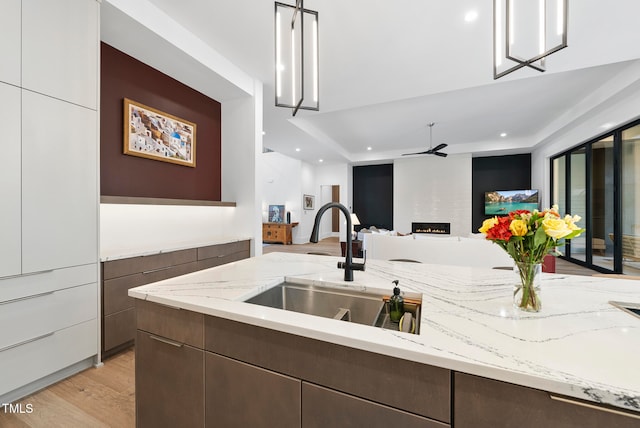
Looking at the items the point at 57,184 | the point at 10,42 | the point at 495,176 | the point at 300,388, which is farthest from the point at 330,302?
the point at 495,176

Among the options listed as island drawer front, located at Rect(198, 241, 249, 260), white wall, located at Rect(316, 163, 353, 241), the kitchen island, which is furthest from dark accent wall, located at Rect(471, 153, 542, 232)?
the kitchen island

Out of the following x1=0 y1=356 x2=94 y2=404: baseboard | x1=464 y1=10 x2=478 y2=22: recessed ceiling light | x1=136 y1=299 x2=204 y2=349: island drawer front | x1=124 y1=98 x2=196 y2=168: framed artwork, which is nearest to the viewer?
x1=136 y1=299 x2=204 y2=349: island drawer front

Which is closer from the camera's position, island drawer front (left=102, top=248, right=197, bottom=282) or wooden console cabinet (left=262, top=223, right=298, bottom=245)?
island drawer front (left=102, top=248, right=197, bottom=282)

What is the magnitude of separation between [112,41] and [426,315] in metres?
3.47

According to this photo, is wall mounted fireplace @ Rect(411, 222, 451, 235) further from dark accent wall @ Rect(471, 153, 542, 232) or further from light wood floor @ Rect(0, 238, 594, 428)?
light wood floor @ Rect(0, 238, 594, 428)

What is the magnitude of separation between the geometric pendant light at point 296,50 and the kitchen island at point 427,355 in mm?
1222

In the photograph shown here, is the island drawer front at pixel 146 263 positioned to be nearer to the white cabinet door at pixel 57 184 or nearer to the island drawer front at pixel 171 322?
the white cabinet door at pixel 57 184

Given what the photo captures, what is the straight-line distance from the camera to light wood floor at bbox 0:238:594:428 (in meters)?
1.53

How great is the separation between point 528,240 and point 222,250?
3069 millimetres

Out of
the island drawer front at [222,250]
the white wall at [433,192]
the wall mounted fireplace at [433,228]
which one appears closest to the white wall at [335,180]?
the white wall at [433,192]

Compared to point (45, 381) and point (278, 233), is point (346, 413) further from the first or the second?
point (278, 233)

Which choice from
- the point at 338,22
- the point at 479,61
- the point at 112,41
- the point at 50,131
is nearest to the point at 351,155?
the point at 479,61

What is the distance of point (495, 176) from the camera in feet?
26.7

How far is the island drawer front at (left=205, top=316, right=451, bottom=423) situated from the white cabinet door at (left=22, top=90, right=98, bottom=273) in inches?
63.7
